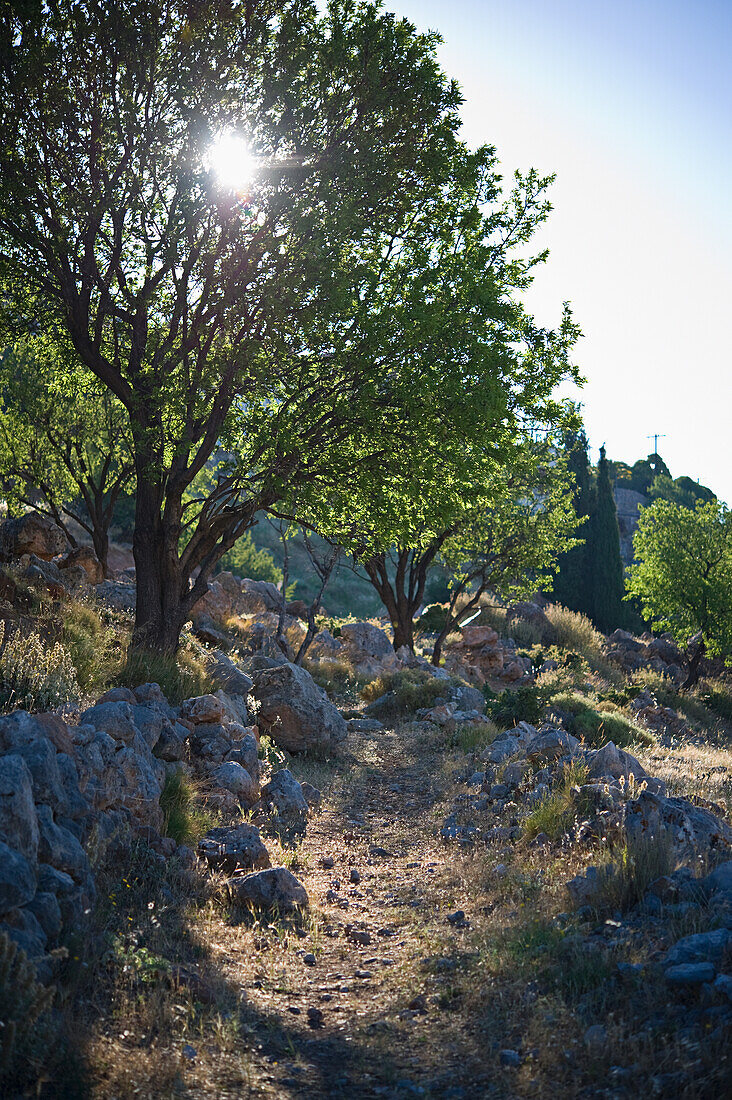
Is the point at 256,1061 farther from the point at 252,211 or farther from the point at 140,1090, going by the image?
the point at 252,211

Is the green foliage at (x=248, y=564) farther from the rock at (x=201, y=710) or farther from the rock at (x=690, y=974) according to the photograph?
the rock at (x=690, y=974)

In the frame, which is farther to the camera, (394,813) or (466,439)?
(466,439)

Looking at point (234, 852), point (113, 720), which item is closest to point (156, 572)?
point (113, 720)

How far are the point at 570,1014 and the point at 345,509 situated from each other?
29.2 ft

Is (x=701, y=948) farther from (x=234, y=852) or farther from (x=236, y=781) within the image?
(x=236, y=781)

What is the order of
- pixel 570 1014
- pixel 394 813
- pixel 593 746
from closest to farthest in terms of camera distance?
pixel 570 1014
pixel 394 813
pixel 593 746

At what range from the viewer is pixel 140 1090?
3576 mm

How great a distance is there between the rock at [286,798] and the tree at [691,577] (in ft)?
76.6

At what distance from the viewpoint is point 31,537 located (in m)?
15.9

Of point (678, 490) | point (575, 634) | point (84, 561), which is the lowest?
point (575, 634)

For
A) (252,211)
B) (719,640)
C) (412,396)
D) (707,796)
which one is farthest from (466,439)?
(719,640)

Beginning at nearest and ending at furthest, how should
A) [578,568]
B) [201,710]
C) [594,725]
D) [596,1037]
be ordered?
[596,1037], [201,710], [594,725], [578,568]

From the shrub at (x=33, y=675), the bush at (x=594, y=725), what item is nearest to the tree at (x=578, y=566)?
the bush at (x=594, y=725)

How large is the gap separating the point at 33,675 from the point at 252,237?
7.75 m
